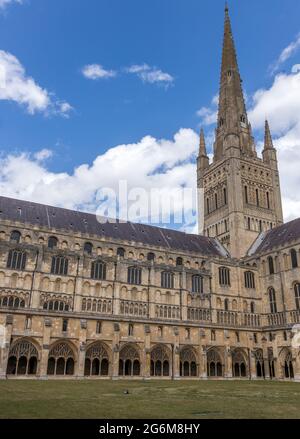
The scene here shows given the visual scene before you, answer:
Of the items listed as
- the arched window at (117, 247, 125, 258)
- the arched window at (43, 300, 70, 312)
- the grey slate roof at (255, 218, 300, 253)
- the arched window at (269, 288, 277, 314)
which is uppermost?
the grey slate roof at (255, 218, 300, 253)

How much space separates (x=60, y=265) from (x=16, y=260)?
533 cm

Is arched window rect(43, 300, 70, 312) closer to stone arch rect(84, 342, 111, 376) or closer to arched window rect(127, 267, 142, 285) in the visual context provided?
stone arch rect(84, 342, 111, 376)

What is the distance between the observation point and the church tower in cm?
6900

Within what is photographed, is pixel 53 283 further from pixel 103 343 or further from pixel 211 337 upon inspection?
pixel 211 337

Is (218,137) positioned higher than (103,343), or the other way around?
(218,137)

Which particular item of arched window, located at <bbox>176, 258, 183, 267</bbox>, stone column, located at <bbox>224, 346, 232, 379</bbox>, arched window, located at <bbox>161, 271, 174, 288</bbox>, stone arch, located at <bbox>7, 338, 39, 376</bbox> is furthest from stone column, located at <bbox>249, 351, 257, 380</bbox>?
stone arch, located at <bbox>7, 338, 39, 376</bbox>

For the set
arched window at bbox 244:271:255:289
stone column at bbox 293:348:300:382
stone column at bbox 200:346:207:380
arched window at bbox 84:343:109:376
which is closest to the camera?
arched window at bbox 84:343:109:376

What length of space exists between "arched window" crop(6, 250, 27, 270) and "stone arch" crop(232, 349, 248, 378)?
3010 cm

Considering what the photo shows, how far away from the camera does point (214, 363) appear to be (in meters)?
50.6

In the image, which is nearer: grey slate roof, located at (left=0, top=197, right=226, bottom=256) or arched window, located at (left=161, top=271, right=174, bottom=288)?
arched window, located at (left=161, top=271, right=174, bottom=288)

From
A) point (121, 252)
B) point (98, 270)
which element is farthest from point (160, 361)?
point (121, 252)

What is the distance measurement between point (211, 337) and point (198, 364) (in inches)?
162

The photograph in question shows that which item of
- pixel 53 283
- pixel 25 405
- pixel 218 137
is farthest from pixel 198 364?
pixel 218 137
